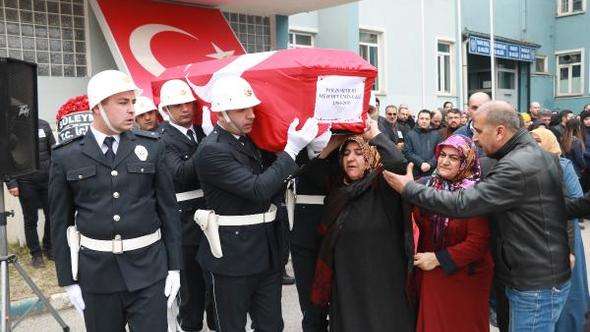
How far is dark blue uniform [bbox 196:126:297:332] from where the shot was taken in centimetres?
306

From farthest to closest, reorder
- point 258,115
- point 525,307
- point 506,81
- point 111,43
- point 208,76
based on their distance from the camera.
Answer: point 506,81 < point 111,43 < point 208,76 < point 258,115 < point 525,307

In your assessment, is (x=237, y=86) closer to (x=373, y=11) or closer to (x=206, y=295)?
(x=206, y=295)

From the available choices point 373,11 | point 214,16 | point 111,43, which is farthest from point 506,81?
point 111,43

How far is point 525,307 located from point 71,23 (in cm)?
684

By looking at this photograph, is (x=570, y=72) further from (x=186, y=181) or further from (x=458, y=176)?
(x=186, y=181)

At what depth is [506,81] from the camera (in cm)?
2183

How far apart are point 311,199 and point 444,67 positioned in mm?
15094

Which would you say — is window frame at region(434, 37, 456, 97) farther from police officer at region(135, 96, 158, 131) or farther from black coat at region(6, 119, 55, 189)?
police officer at region(135, 96, 158, 131)

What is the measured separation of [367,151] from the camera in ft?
11.1

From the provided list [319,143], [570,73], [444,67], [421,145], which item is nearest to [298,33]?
[421,145]

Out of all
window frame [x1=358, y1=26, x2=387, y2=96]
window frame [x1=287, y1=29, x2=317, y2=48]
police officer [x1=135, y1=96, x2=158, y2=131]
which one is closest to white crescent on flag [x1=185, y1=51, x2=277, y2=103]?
police officer [x1=135, y1=96, x2=158, y2=131]

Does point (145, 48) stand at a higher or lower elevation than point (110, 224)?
higher

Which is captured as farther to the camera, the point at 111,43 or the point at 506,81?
the point at 506,81

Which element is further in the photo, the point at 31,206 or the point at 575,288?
the point at 31,206
